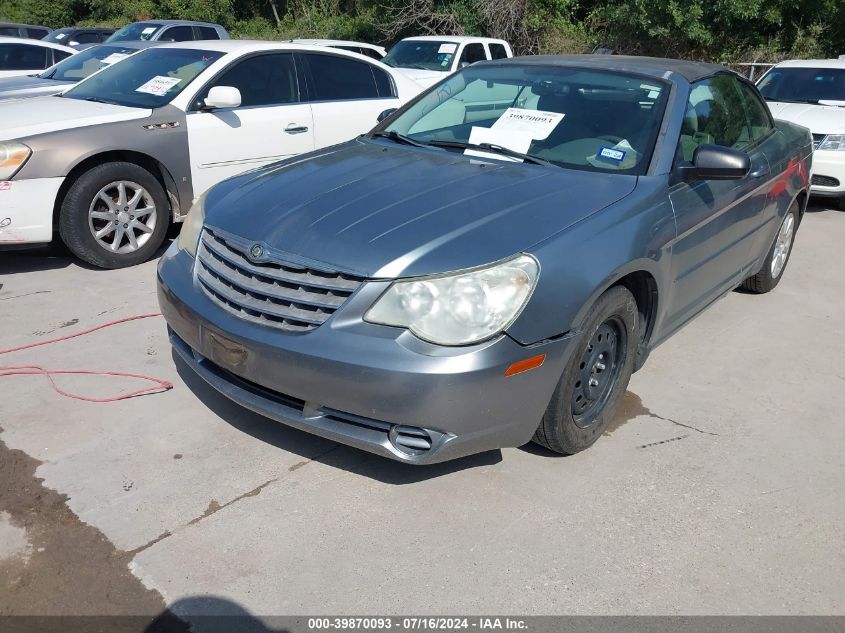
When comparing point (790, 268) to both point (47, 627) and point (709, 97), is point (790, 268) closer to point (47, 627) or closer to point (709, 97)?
point (709, 97)

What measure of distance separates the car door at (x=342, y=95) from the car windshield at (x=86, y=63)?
2455 mm

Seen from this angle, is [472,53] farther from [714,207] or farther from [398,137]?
[714,207]

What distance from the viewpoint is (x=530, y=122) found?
3998 millimetres

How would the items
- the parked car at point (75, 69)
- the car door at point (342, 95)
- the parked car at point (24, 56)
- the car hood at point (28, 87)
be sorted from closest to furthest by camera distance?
1. the car door at point (342, 95)
2. the car hood at point (28, 87)
3. the parked car at point (75, 69)
4. the parked car at point (24, 56)

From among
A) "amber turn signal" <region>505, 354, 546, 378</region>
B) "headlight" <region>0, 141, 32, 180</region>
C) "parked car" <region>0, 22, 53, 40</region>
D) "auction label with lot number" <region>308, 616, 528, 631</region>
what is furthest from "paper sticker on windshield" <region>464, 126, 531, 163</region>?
"parked car" <region>0, 22, 53, 40</region>

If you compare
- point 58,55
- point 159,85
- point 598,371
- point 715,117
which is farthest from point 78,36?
point 598,371

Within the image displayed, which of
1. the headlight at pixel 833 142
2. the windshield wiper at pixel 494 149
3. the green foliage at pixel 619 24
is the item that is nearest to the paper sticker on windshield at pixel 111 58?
the windshield wiper at pixel 494 149

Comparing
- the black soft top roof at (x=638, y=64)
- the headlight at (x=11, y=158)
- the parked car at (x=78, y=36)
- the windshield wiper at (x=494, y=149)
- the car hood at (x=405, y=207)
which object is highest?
the black soft top roof at (x=638, y=64)

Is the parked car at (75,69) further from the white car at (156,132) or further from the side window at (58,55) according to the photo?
the side window at (58,55)

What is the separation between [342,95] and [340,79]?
0.15 metres

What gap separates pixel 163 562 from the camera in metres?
2.77

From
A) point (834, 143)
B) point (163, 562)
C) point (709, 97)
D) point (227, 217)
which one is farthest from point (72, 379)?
point (834, 143)

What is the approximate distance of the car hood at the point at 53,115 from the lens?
536 cm

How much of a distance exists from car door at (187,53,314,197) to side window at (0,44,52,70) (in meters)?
6.30
